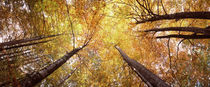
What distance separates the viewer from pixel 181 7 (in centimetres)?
580

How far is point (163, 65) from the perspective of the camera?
7.09m

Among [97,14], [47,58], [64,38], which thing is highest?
[97,14]

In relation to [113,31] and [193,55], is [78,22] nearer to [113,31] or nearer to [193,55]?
[113,31]

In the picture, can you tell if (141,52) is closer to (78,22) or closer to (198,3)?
(198,3)

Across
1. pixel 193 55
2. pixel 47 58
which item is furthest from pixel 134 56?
pixel 47 58

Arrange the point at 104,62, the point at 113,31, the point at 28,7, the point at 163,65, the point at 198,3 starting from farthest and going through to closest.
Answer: the point at 113,31 → the point at 104,62 → the point at 163,65 → the point at 198,3 → the point at 28,7

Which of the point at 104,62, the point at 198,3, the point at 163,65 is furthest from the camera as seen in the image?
the point at 104,62

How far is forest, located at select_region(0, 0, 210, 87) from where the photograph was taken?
484 cm

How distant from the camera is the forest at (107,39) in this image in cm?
484

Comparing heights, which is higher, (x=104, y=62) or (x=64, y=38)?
(x=64, y=38)

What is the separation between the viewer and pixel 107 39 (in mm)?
9312

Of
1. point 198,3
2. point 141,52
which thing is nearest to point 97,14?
point 141,52

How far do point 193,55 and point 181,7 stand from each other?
3.46 metres

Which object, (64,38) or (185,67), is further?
(64,38)
